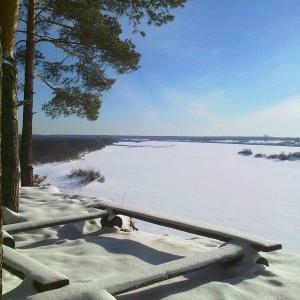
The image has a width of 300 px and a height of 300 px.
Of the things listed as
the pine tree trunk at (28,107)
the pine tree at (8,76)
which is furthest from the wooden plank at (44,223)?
the pine tree trunk at (28,107)

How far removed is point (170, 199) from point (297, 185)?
24.2 feet

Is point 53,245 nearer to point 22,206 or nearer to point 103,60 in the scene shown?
point 22,206

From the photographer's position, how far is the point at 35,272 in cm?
212

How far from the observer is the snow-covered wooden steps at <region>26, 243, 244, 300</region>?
1887mm

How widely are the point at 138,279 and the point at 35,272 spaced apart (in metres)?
0.65

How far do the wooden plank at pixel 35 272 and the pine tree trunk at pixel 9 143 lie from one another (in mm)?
2247

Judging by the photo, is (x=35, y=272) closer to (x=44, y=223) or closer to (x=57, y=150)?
(x=44, y=223)

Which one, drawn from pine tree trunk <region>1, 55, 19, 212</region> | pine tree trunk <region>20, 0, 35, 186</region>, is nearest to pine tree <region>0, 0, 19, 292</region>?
pine tree trunk <region>1, 55, 19, 212</region>

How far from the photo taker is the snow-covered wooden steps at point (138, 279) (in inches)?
74.3

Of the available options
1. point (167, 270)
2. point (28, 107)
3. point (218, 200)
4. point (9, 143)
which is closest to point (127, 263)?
point (167, 270)

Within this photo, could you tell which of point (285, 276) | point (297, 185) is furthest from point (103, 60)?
point (297, 185)

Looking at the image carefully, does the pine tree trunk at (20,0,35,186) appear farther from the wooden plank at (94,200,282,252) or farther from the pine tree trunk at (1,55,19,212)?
the wooden plank at (94,200,282,252)

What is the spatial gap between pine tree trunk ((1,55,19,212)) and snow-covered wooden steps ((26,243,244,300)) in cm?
293

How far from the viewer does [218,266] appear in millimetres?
2955
